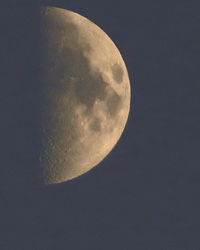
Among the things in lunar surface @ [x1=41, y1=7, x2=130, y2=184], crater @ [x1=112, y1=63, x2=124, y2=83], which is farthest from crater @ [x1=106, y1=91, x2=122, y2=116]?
crater @ [x1=112, y1=63, x2=124, y2=83]

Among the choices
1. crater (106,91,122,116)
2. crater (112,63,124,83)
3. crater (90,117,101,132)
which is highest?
crater (112,63,124,83)

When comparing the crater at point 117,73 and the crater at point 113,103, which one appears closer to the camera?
the crater at point 113,103

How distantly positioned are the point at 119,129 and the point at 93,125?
5.72ft

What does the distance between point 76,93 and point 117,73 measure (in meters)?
2.00

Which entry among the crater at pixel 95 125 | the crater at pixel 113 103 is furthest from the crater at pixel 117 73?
the crater at pixel 95 125

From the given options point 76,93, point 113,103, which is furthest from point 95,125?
point 76,93

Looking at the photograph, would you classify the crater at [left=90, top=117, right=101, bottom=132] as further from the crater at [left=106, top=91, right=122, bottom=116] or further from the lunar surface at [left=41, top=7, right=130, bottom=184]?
the crater at [left=106, top=91, right=122, bottom=116]

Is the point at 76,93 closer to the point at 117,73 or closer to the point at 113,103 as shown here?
the point at 113,103

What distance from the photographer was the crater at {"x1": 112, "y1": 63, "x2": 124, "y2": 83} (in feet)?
46.7

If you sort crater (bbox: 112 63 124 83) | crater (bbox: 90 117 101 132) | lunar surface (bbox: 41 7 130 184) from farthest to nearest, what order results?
1. crater (bbox: 112 63 124 83)
2. crater (bbox: 90 117 101 132)
3. lunar surface (bbox: 41 7 130 184)

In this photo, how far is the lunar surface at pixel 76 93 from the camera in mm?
12898

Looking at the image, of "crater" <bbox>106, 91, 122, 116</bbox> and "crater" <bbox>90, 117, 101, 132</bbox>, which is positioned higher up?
"crater" <bbox>106, 91, 122, 116</bbox>

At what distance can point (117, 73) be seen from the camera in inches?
565

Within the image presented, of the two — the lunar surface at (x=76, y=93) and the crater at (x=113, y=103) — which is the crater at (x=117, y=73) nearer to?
the lunar surface at (x=76, y=93)
